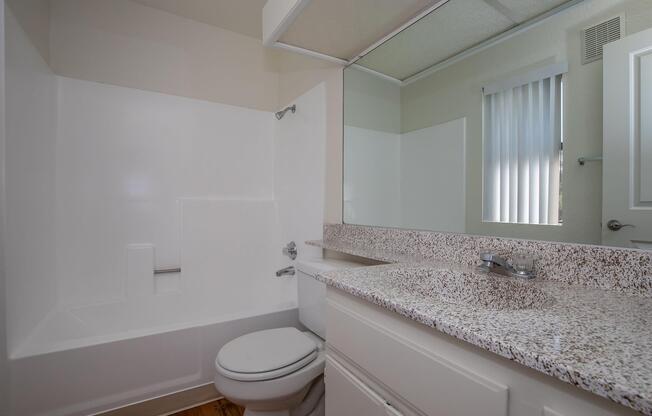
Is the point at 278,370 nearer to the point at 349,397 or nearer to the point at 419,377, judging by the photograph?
the point at 349,397

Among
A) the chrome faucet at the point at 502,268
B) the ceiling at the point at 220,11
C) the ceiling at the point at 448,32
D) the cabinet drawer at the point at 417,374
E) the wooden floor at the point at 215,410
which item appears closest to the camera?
the cabinet drawer at the point at 417,374

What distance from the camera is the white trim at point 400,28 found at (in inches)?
45.4

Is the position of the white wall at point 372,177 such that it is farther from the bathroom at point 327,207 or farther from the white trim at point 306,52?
the white trim at point 306,52

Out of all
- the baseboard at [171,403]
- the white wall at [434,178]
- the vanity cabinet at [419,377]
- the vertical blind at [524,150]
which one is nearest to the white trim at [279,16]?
the white wall at [434,178]

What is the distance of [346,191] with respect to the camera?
1656 millimetres

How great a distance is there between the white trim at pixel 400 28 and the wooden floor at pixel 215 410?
2.04 m

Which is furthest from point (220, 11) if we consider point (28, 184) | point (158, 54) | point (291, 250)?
point (291, 250)

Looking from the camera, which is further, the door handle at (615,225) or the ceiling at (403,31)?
the ceiling at (403,31)

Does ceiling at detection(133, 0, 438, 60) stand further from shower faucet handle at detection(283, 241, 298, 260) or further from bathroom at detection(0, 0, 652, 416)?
shower faucet handle at detection(283, 241, 298, 260)

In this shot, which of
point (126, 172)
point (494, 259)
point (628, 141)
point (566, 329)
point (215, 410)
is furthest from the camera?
point (126, 172)

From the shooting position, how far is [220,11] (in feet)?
6.64

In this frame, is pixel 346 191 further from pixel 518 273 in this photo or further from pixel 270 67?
pixel 270 67

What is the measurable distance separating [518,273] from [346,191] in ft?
3.30

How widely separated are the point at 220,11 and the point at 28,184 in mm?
1635
